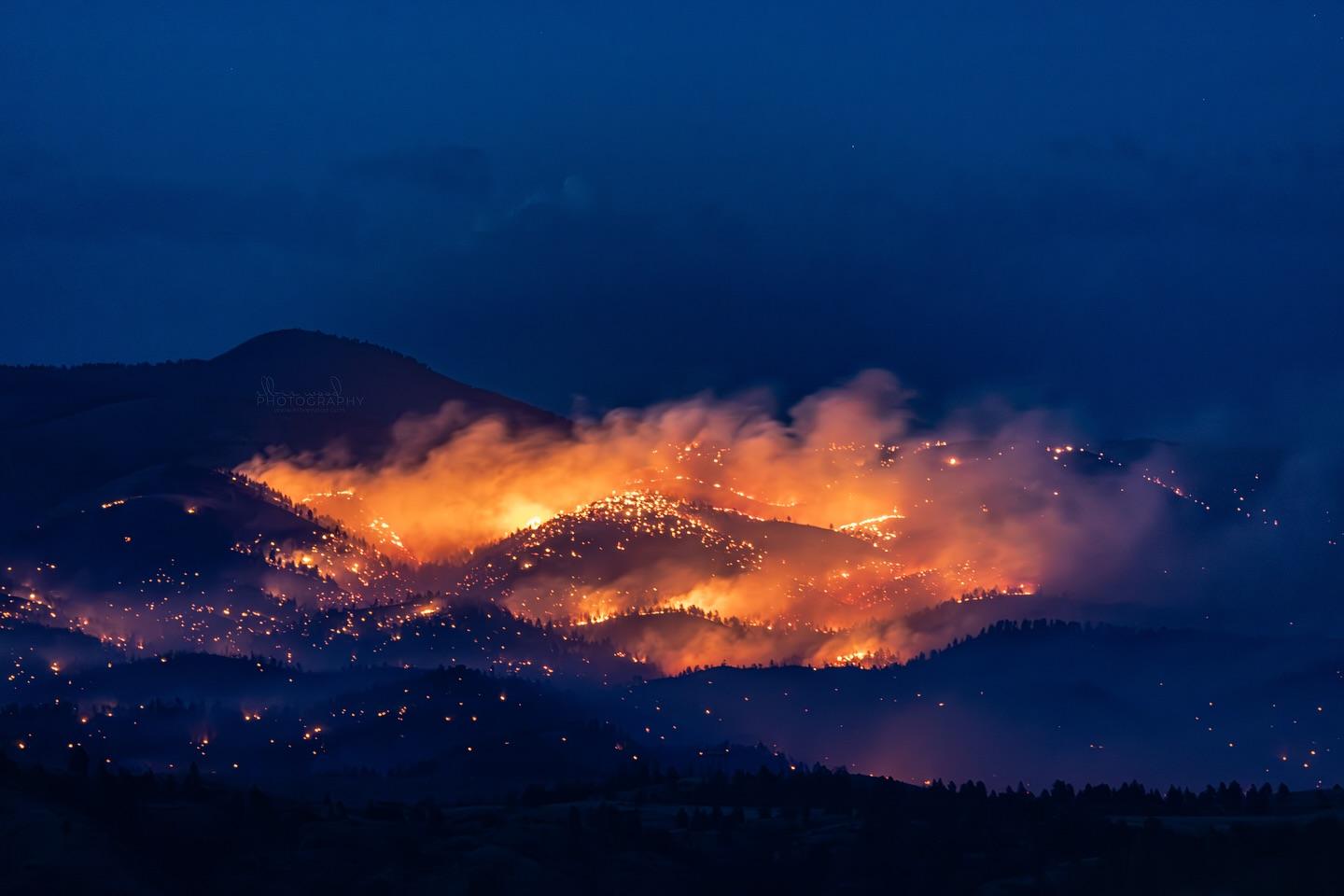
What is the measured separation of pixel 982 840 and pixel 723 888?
1763 cm

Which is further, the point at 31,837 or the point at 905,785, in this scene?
the point at 905,785

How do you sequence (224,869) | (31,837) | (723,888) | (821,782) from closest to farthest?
(31,837), (224,869), (723,888), (821,782)

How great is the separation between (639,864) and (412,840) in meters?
14.7

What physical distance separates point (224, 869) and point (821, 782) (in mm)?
60695

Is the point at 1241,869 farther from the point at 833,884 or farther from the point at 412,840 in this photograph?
the point at 412,840

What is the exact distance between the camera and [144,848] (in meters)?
126

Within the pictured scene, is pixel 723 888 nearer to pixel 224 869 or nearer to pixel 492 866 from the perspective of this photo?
pixel 492 866

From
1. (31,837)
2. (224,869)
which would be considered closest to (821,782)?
(224,869)

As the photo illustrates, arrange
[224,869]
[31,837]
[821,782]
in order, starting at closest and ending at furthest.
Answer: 1. [31,837]
2. [224,869]
3. [821,782]

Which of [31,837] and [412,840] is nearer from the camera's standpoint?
[31,837]

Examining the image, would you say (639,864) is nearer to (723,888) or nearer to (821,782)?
(723,888)

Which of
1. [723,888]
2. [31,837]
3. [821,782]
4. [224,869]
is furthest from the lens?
[821,782]

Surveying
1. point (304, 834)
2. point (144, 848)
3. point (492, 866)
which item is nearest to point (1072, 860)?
point (492, 866)

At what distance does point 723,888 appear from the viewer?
137m
